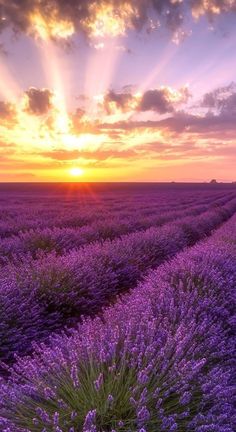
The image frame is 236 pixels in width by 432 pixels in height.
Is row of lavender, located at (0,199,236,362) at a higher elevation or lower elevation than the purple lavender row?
lower

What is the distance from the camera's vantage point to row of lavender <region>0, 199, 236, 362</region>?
410 cm

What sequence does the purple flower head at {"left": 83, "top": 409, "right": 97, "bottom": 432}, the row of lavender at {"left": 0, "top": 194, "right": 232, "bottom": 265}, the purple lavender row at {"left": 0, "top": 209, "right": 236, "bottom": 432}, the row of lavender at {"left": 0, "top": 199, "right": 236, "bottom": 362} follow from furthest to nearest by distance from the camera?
the row of lavender at {"left": 0, "top": 194, "right": 232, "bottom": 265} → the row of lavender at {"left": 0, "top": 199, "right": 236, "bottom": 362} → the purple lavender row at {"left": 0, "top": 209, "right": 236, "bottom": 432} → the purple flower head at {"left": 83, "top": 409, "right": 97, "bottom": 432}

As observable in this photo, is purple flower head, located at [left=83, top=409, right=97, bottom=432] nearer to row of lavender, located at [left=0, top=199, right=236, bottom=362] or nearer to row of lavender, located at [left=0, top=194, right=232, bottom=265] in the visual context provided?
row of lavender, located at [left=0, top=199, right=236, bottom=362]

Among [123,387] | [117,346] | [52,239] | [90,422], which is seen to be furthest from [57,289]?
[52,239]

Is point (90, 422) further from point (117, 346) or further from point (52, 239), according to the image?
point (52, 239)

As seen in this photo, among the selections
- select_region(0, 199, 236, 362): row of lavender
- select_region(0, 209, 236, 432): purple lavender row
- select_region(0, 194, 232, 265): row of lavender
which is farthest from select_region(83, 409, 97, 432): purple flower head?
select_region(0, 194, 232, 265): row of lavender

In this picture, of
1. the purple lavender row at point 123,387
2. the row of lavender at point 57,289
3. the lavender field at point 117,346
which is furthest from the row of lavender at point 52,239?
the purple lavender row at point 123,387

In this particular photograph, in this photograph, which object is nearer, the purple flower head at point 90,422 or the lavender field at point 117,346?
the purple flower head at point 90,422

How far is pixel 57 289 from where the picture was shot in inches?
199

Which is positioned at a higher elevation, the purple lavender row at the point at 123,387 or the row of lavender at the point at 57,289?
the purple lavender row at the point at 123,387

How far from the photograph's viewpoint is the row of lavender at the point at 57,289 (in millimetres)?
4102

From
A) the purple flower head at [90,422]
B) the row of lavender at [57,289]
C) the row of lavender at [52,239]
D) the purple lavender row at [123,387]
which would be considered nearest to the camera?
the purple flower head at [90,422]

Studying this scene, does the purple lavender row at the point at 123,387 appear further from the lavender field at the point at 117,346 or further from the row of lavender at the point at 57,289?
the row of lavender at the point at 57,289

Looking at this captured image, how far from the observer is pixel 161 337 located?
116 inches
